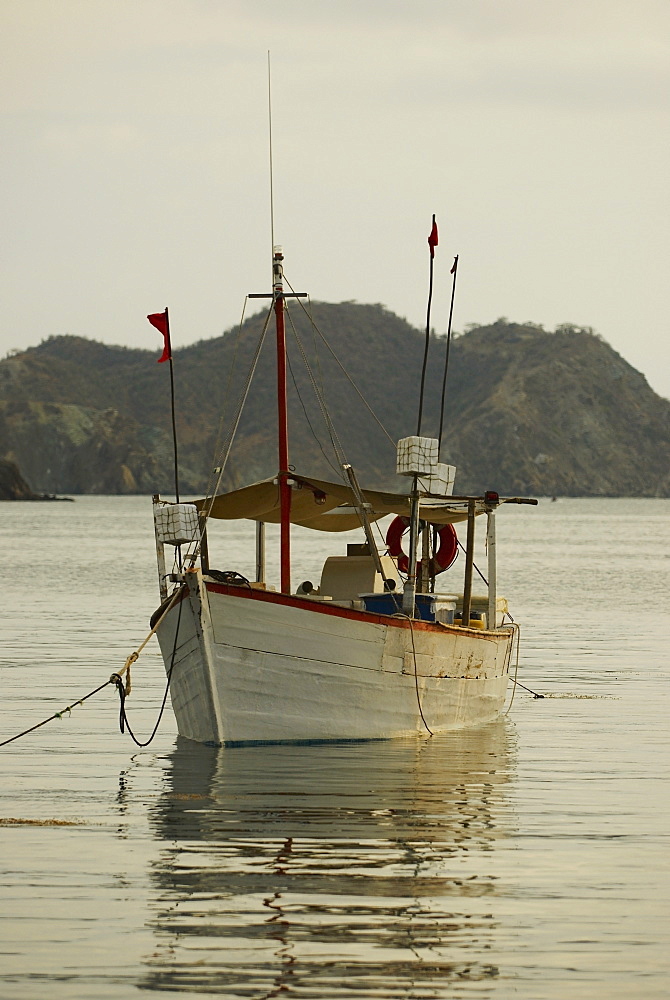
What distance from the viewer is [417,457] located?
55.0 ft

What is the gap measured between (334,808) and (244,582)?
10.8ft

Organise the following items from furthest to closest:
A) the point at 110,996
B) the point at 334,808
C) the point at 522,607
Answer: the point at 522,607
the point at 334,808
the point at 110,996

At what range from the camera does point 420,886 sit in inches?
424

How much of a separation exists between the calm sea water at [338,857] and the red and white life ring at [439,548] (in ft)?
7.78

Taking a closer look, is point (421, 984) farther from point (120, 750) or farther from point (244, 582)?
point (120, 750)

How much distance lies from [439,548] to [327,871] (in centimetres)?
1064

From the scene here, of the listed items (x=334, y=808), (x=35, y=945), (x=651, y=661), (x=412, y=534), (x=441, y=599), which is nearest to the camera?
(x=35, y=945)

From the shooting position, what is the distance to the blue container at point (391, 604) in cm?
1800

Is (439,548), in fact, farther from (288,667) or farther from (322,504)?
(288,667)

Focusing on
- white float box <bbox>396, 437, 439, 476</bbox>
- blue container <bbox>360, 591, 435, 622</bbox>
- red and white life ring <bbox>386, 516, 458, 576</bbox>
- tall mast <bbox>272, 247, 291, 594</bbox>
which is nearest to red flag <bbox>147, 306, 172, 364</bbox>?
tall mast <bbox>272, 247, 291, 594</bbox>

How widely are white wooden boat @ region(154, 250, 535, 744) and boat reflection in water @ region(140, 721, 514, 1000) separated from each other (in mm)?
434

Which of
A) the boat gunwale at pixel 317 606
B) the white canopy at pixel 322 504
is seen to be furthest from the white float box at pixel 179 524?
the white canopy at pixel 322 504

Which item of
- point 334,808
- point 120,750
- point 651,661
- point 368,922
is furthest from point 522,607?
point 368,922

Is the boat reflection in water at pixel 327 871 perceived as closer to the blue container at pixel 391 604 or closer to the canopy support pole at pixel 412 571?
the canopy support pole at pixel 412 571
